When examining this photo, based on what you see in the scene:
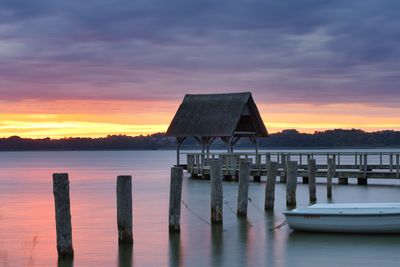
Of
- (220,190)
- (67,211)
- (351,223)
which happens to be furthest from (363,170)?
(67,211)

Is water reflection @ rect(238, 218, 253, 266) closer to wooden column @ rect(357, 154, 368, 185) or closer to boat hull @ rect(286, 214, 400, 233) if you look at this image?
boat hull @ rect(286, 214, 400, 233)

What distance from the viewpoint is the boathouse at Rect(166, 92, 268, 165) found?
48.3 meters

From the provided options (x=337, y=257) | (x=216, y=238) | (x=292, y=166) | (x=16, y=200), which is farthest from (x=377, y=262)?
(x=16, y=200)

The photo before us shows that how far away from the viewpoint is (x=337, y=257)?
1788 centimetres

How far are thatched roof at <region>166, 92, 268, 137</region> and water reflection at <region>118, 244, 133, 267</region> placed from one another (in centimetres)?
2865

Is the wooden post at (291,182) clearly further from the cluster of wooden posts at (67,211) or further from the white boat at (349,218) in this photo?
the cluster of wooden posts at (67,211)

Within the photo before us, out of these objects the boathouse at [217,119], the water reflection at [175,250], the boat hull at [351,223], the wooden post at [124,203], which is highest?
the boathouse at [217,119]

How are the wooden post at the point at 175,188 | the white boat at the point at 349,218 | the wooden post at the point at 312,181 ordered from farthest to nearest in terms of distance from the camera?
the wooden post at the point at 312,181, the white boat at the point at 349,218, the wooden post at the point at 175,188

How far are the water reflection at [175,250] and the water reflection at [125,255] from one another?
3.40 feet

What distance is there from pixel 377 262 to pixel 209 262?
411 centimetres

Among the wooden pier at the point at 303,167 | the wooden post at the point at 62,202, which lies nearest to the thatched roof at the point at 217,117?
the wooden pier at the point at 303,167

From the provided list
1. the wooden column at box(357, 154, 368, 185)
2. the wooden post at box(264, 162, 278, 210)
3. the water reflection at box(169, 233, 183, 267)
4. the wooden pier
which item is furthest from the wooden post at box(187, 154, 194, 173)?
the water reflection at box(169, 233, 183, 267)

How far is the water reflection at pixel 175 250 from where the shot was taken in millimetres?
17969

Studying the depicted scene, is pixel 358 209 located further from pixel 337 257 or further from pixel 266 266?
pixel 266 266
